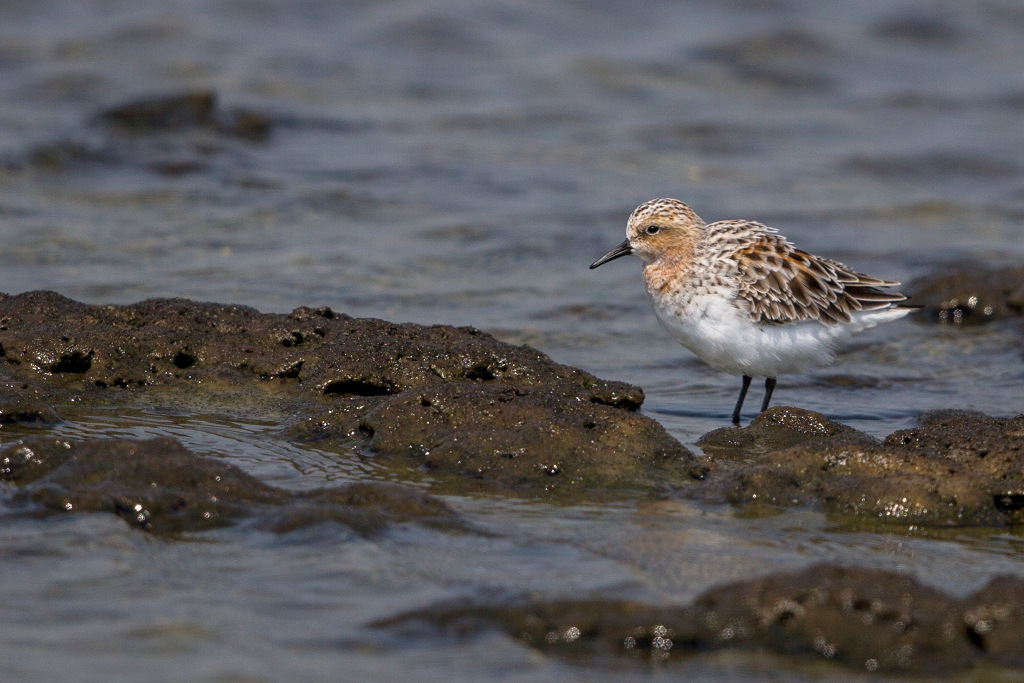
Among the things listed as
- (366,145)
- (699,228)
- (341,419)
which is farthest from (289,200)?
(341,419)

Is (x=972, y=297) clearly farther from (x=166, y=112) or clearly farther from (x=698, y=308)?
(x=166, y=112)

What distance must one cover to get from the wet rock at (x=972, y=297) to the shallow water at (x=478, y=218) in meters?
0.31

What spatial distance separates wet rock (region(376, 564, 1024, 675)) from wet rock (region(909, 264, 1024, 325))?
664cm

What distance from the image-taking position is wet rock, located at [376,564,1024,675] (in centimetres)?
371

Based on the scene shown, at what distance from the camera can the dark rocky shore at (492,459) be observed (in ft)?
12.4

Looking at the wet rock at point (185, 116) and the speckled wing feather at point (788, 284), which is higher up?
the wet rock at point (185, 116)

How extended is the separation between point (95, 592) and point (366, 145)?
10838 millimetres

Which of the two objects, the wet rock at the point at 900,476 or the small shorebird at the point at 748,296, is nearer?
the wet rock at the point at 900,476

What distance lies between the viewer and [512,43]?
17781 millimetres

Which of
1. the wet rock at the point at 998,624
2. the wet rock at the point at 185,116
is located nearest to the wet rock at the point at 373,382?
the wet rock at the point at 998,624

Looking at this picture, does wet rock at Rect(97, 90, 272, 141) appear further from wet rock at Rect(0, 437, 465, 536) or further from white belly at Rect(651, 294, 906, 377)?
wet rock at Rect(0, 437, 465, 536)

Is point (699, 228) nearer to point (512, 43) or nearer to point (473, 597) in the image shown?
point (473, 597)

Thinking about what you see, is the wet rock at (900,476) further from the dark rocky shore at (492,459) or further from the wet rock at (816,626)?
the wet rock at (816,626)

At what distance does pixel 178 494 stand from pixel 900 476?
3.05 metres
